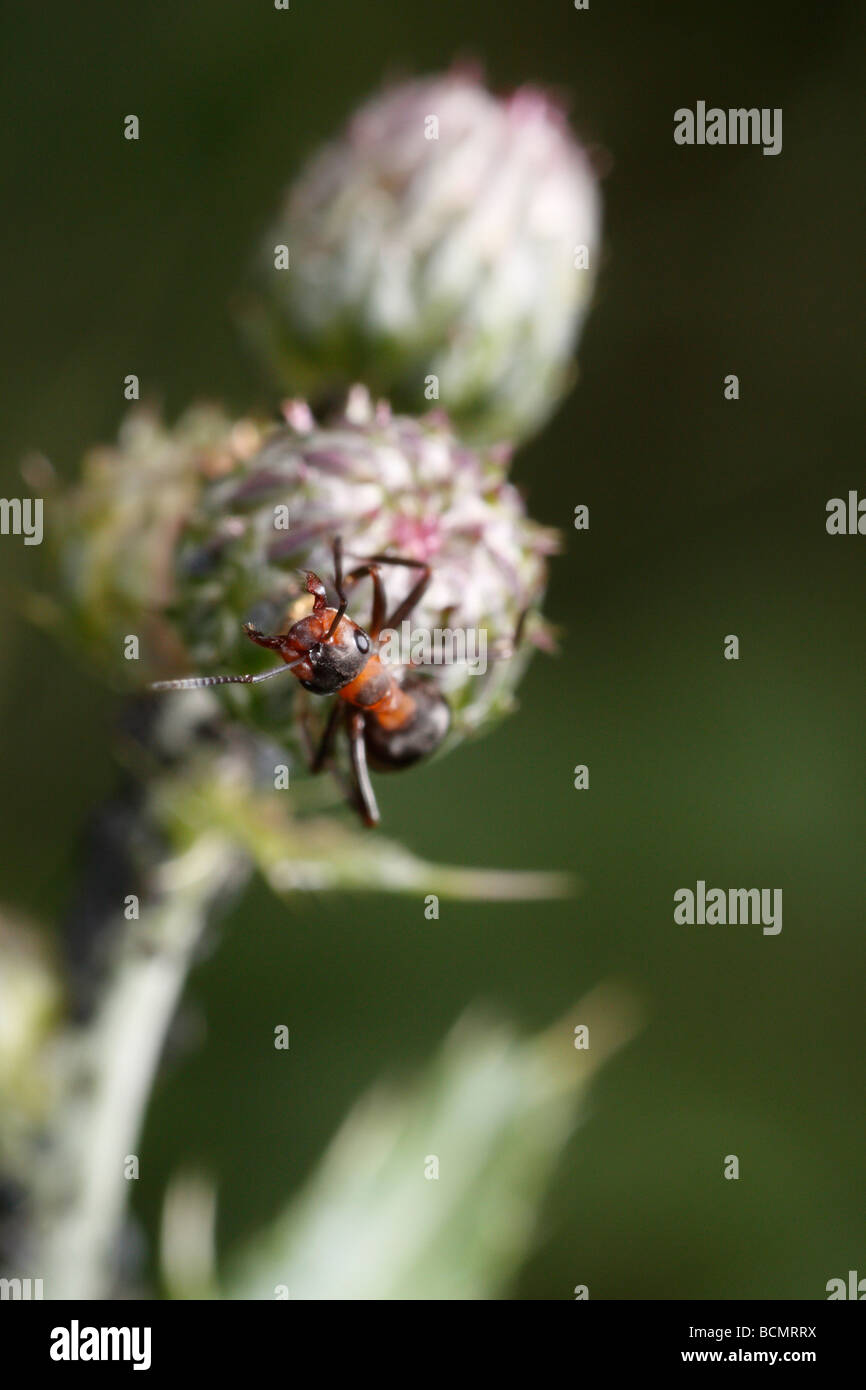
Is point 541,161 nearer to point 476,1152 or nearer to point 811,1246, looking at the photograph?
point 476,1152

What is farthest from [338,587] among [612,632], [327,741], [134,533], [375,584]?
[612,632]

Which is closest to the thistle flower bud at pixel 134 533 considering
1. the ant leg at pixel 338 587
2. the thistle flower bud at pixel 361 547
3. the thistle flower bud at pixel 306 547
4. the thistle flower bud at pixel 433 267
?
the thistle flower bud at pixel 306 547

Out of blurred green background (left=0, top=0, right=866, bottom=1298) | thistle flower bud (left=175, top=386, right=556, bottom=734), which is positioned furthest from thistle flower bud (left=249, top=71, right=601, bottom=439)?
blurred green background (left=0, top=0, right=866, bottom=1298)

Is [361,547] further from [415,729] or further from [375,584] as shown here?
[415,729]

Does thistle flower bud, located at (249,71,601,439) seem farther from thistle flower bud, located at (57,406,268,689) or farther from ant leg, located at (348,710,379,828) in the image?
ant leg, located at (348,710,379,828)

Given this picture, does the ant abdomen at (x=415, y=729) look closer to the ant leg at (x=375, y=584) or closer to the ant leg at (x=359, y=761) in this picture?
the ant leg at (x=359, y=761)

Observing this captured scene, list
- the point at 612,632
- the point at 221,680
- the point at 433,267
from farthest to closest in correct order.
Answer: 1. the point at 612,632
2. the point at 433,267
3. the point at 221,680
